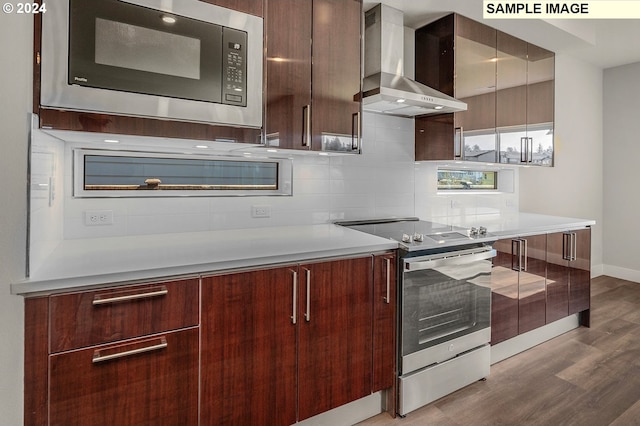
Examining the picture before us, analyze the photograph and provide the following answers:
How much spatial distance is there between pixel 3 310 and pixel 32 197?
376 mm

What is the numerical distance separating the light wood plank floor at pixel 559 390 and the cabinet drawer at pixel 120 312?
123cm

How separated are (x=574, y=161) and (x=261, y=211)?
399 centimetres

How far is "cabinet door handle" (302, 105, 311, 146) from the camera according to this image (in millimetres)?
2006

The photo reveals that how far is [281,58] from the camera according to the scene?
192 centimetres

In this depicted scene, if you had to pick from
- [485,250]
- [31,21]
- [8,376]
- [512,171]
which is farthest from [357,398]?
[512,171]

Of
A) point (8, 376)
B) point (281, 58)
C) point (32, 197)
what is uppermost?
point (281, 58)

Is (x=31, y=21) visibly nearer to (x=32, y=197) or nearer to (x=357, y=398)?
(x=32, y=197)

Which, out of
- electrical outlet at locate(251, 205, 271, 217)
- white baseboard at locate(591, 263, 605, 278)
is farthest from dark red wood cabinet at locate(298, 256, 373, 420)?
white baseboard at locate(591, 263, 605, 278)

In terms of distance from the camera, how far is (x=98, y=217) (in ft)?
5.92

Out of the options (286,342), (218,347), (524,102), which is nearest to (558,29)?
(524,102)

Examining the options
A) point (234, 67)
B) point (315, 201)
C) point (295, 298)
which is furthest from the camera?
point (315, 201)

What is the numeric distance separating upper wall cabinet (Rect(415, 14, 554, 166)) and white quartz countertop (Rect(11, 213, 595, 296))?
0.87 metres

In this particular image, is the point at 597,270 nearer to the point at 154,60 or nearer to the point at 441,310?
the point at 441,310

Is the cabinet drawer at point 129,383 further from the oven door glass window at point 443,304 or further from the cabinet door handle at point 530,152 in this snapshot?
the cabinet door handle at point 530,152
